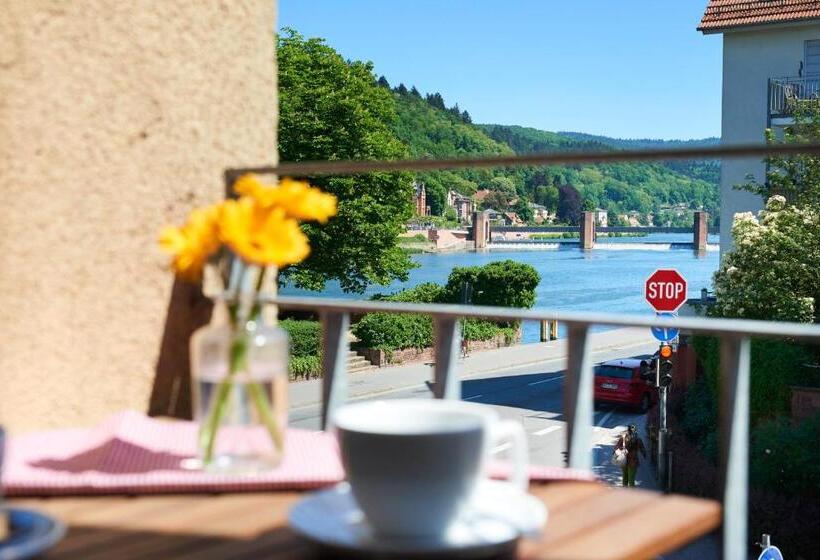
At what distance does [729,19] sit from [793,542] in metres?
11.2

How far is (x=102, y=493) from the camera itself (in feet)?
4.09

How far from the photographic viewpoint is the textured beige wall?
1.88m

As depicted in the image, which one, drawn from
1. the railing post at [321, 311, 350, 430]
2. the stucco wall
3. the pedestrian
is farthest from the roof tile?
the railing post at [321, 311, 350, 430]

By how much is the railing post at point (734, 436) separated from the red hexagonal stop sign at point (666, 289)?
48.5 ft

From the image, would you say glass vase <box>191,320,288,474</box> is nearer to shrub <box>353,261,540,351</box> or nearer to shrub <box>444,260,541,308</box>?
shrub <box>353,261,540,351</box>

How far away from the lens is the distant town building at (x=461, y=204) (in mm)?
84562

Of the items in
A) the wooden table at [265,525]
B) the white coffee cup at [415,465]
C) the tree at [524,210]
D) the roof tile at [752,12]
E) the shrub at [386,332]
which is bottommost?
the shrub at [386,332]

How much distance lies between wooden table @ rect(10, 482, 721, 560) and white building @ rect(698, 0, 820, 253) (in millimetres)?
20863

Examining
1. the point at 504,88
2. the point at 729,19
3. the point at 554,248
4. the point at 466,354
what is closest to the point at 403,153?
the point at 466,354

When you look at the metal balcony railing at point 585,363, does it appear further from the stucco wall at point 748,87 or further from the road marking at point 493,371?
the stucco wall at point 748,87

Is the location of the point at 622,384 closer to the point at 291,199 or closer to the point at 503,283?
the point at 503,283

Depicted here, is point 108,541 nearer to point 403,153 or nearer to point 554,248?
point 403,153

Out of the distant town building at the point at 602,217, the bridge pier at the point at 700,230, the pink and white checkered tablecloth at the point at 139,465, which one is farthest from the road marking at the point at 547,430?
the distant town building at the point at 602,217

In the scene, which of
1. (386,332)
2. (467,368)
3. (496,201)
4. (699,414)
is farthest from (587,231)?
(699,414)
